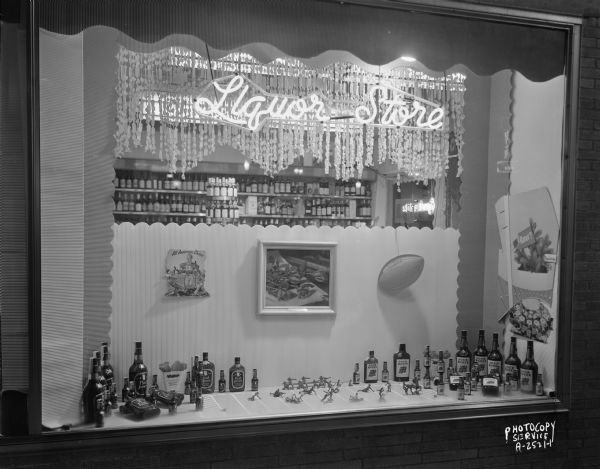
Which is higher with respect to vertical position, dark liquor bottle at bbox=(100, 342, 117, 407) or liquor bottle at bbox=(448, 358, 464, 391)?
dark liquor bottle at bbox=(100, 342, 117, 407)

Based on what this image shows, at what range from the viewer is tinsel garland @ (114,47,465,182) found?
142 inches

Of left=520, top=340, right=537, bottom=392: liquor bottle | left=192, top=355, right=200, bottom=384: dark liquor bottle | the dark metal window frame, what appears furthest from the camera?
left=520, top=340, right=537, bottom=392: liquor bottle

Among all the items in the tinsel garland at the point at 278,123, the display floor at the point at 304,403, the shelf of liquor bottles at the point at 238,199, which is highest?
the tinsel garland at the point at 278,123

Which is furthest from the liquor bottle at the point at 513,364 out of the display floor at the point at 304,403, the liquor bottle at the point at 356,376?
the liquor bottle at the point at 356,376

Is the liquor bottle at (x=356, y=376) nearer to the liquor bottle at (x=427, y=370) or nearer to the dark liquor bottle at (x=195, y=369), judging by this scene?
the liquor bottle at (x=427, y=370)

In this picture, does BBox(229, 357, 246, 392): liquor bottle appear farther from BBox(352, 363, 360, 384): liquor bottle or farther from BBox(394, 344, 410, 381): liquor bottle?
BBox(394, 344, 410, 381): liquor bottle

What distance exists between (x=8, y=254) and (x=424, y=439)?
103 inches

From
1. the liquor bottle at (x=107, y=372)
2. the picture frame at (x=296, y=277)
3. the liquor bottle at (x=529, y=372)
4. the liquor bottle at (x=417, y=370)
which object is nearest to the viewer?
the liquor bottle at (x=107, y=372)

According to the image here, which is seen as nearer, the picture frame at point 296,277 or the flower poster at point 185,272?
the flower poster at point 185,272

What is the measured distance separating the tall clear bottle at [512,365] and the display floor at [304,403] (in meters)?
0.12

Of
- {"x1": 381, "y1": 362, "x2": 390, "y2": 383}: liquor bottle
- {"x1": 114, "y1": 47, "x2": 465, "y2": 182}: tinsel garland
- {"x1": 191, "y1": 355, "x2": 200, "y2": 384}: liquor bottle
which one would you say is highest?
{"x1": 114, "y1": 47, "x2": 465, "y2": 182}: tinsel garland

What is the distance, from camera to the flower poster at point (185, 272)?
12.6 ft

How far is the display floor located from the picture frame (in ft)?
Result: 1.76

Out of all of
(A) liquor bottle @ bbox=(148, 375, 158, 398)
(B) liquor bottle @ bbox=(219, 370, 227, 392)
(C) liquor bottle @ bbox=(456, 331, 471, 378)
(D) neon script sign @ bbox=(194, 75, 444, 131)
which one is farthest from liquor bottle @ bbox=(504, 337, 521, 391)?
(A) liquor bottle @ bbox=(148, 375, 158, 398)
